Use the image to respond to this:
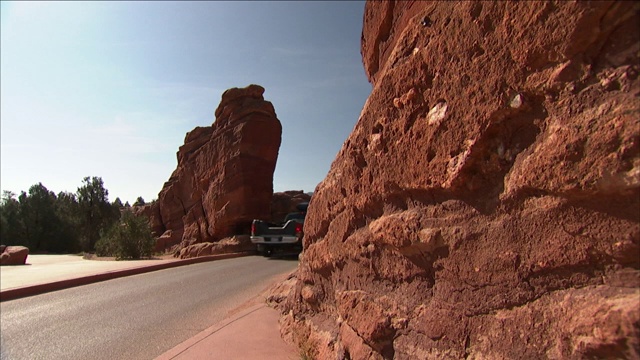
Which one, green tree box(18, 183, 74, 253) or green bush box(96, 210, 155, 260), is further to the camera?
green tree box(18, 183, 74, 253)

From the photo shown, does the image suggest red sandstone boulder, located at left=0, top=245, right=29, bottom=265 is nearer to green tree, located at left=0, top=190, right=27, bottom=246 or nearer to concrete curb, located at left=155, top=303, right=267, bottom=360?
concrete curb, located at left=155, top=303, right=267, bottom=360

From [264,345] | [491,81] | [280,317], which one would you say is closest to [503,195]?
[491,81]

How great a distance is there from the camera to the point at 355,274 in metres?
3.33

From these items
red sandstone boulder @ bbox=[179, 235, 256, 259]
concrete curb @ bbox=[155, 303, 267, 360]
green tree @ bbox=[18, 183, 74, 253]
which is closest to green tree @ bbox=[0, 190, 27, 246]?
green tree @ bbox=[18, 183, 74, 253]

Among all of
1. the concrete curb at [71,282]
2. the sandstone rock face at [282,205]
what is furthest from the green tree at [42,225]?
the concrete curb at [71,282]

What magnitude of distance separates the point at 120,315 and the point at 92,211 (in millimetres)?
36944

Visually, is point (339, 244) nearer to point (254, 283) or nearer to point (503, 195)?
point (503, 195)

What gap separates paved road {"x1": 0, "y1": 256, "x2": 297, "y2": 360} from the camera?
5.24 metres

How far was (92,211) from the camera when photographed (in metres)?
39.0

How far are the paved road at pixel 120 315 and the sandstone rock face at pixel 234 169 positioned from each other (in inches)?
466

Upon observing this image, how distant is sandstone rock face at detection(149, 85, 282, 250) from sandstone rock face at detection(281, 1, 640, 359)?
19826mm

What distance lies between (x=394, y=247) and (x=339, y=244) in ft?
3.13

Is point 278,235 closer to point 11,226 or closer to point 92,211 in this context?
point 92,211

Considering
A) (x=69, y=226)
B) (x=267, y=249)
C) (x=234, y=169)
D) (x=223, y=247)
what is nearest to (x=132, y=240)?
(x=223, y=247)
